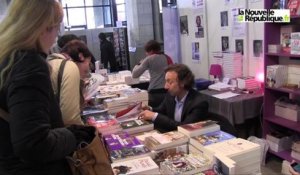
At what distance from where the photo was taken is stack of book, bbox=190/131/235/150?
1.52 metres

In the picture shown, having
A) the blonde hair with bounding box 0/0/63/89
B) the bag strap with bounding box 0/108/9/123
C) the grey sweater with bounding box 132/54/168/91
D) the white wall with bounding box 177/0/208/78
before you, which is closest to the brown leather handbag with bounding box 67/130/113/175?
the bag strap with bounding box 0/108/9/123

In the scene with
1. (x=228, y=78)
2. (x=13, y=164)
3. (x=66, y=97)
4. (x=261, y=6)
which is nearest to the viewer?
(x=13, y=164)

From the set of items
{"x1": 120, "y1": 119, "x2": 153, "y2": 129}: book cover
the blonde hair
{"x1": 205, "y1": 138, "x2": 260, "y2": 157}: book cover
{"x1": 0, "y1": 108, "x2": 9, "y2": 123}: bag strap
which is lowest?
{"x1": 120, "y1": 119, "x2": 153, "y2": 129}: book cover

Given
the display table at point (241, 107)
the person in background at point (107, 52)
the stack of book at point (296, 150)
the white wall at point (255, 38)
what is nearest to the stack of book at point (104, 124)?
the display table at point (241, 107)

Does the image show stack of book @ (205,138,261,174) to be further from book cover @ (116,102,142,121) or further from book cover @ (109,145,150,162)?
book cover @ (116,102,142,121)

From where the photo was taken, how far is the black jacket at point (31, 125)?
818mm

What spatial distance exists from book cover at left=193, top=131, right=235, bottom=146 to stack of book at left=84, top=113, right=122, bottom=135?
0.59 m

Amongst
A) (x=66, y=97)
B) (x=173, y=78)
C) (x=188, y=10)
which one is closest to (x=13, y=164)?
(x=66, y=97)

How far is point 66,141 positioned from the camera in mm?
926

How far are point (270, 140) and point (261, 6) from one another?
62.5 inches

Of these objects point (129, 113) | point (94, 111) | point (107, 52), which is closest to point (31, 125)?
point (129, 113)

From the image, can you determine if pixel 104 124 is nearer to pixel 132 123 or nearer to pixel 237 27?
pixel 132 123

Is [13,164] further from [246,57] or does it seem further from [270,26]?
[246,57]

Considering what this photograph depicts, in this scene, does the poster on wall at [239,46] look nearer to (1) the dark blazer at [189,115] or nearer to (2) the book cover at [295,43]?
(2) the book cover at [295,43]
